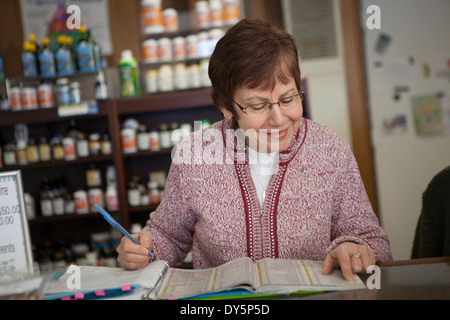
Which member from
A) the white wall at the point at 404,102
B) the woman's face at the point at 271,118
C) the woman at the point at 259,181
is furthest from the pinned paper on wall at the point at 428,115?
the woman's face at the point at 271,118

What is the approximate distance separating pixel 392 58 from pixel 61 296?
12.2 feet

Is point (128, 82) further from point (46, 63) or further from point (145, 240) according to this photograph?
point (145, 240)

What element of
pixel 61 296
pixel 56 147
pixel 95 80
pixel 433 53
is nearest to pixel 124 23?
pixel 95 80

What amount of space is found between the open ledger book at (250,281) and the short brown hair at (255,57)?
0.52m

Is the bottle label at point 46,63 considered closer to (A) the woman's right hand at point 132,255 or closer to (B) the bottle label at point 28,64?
(B) the bottle label at point 28,64

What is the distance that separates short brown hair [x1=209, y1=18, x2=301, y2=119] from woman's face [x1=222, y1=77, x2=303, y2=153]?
0.02m

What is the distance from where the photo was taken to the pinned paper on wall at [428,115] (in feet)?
13.5

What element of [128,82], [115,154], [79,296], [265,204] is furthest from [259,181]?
[128,82]

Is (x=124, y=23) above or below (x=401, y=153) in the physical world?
above

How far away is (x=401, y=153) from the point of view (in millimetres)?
4203

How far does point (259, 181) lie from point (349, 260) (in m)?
0.47

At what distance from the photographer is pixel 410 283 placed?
1115mm
